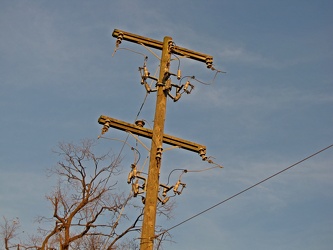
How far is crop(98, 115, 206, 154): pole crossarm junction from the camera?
8180 millimetres

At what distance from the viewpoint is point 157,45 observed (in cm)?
920

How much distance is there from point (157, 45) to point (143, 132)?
6.03 ft

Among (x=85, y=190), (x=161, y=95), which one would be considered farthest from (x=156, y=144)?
(x=85, y=190)

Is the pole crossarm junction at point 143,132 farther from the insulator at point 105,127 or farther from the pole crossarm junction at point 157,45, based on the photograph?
the pole crossarm junction at point 157,45

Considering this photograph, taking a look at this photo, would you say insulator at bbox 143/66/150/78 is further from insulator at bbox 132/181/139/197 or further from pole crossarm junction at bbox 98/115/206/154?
insulator at bbox 132/181/139/197

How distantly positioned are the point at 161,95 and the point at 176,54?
1017 mm

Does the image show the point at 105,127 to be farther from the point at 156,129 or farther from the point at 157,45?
the point at 157,45

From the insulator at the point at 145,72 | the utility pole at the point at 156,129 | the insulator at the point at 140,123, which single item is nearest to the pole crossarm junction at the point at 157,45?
the utility pole at the point at 156,129

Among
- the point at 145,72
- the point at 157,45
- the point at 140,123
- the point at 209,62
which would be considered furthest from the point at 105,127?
the point at 209,62

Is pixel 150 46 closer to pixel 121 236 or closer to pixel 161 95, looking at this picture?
pixel 161 95

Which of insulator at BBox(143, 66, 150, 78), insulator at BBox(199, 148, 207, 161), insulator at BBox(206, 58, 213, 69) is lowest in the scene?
insulator at BBox(199, 148, 207, 161)

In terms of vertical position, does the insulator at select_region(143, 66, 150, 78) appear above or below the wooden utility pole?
above

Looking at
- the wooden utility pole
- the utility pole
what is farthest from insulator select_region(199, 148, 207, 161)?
the wooden utility pole

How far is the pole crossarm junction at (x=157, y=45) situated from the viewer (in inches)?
361
